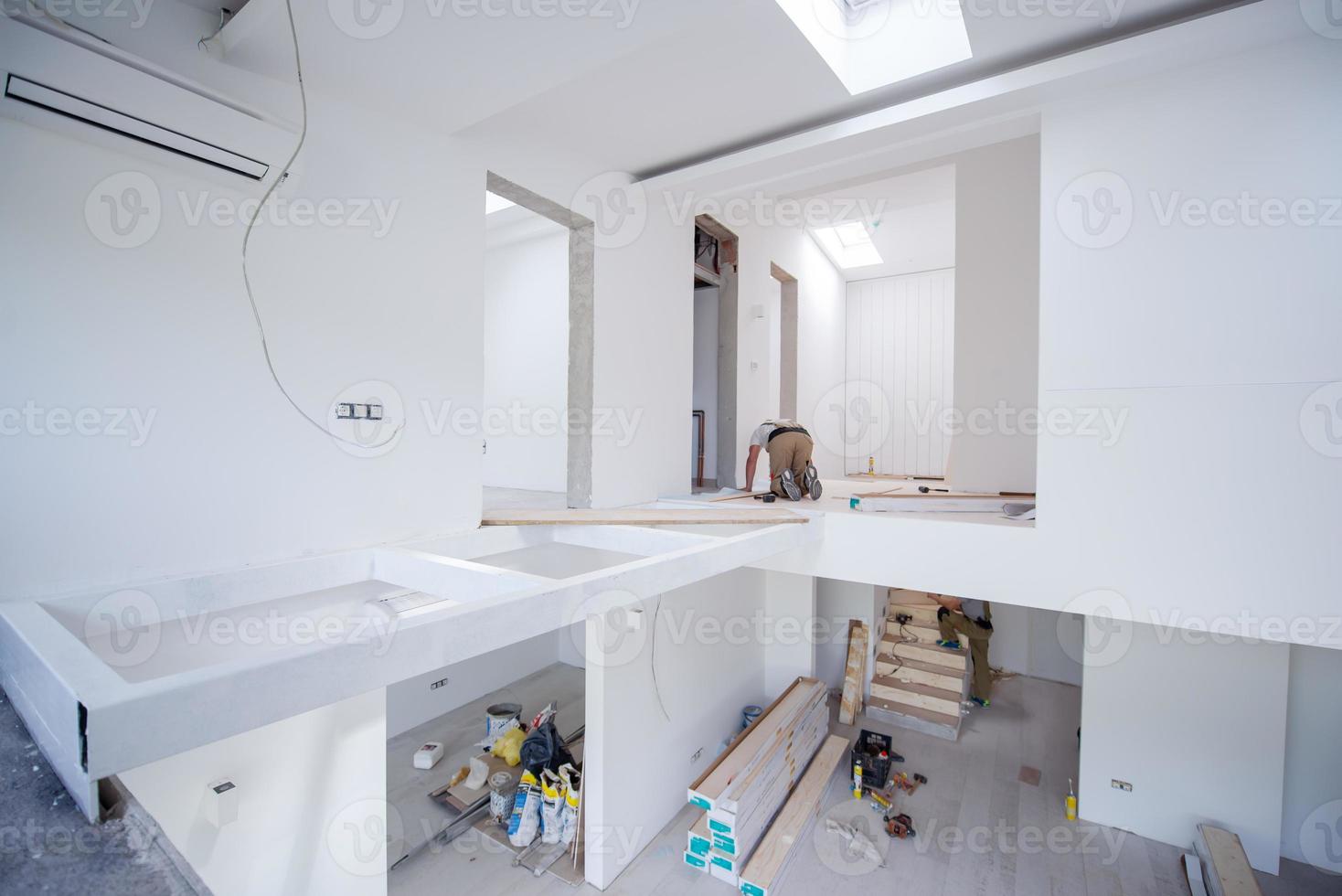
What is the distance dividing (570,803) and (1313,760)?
5.29m

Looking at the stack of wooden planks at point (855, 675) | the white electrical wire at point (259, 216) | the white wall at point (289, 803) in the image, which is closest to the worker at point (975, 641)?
Answer: the stack of wooden planks at point (855, 675)

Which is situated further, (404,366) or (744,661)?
(744,661)

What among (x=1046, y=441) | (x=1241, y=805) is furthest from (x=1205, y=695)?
(x=1046, y=441)

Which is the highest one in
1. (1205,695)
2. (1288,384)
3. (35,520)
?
(1288,384)

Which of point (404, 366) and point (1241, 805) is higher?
point (404, 366)

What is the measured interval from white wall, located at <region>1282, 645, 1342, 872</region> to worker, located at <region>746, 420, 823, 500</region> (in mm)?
3546

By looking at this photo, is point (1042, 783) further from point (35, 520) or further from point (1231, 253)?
point (35, 520)

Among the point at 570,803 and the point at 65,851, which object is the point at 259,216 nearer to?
the point at 65,851

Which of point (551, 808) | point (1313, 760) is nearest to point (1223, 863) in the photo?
point (1313, 760)

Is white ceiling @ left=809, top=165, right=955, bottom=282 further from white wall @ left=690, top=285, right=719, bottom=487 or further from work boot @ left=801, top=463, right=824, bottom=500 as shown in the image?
work boot @ left=801, top=463, right=824, bottom=500

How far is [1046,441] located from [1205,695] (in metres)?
2.91

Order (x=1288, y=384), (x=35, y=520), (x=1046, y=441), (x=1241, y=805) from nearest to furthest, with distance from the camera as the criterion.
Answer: (x=35, y=520) < (x=1288, y=384) < (x=1046, y=441) < (x=1241, y=805)

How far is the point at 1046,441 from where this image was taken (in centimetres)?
299

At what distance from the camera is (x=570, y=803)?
4.24 m
